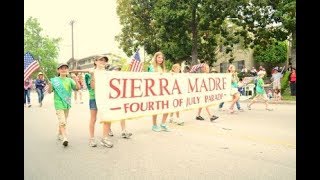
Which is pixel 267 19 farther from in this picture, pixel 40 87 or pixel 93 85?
pixel 93 85

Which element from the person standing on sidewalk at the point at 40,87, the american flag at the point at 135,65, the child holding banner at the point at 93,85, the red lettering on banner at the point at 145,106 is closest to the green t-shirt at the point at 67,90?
the child holding banner at the point at 93,85

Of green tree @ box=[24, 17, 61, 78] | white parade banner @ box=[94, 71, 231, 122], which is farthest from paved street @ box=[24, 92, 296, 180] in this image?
green tree @ box=[24, 17, 61, 78]

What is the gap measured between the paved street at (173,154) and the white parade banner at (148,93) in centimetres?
61

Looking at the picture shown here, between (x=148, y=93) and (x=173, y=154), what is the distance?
195 centimetres

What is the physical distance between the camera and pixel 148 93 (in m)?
8.62

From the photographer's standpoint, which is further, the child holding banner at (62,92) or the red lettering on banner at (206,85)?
the red lettering on banner at (206,85)

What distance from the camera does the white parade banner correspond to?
755 centimetres

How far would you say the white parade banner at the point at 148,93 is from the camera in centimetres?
755

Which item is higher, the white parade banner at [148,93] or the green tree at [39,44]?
the green tree at [39,44]

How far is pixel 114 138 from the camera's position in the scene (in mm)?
8875

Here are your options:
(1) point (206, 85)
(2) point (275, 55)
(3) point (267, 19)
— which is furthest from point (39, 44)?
(1) point (206, 85)

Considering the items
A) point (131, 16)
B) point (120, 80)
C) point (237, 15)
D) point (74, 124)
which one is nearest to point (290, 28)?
point (237, 15)

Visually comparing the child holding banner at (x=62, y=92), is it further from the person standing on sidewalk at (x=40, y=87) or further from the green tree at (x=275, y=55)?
the green tree at (x=275, y=55)

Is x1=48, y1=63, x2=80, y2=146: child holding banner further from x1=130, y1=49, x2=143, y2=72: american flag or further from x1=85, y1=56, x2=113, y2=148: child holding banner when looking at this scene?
x1=130, y1=49, x2=143, y2=72: american flag
